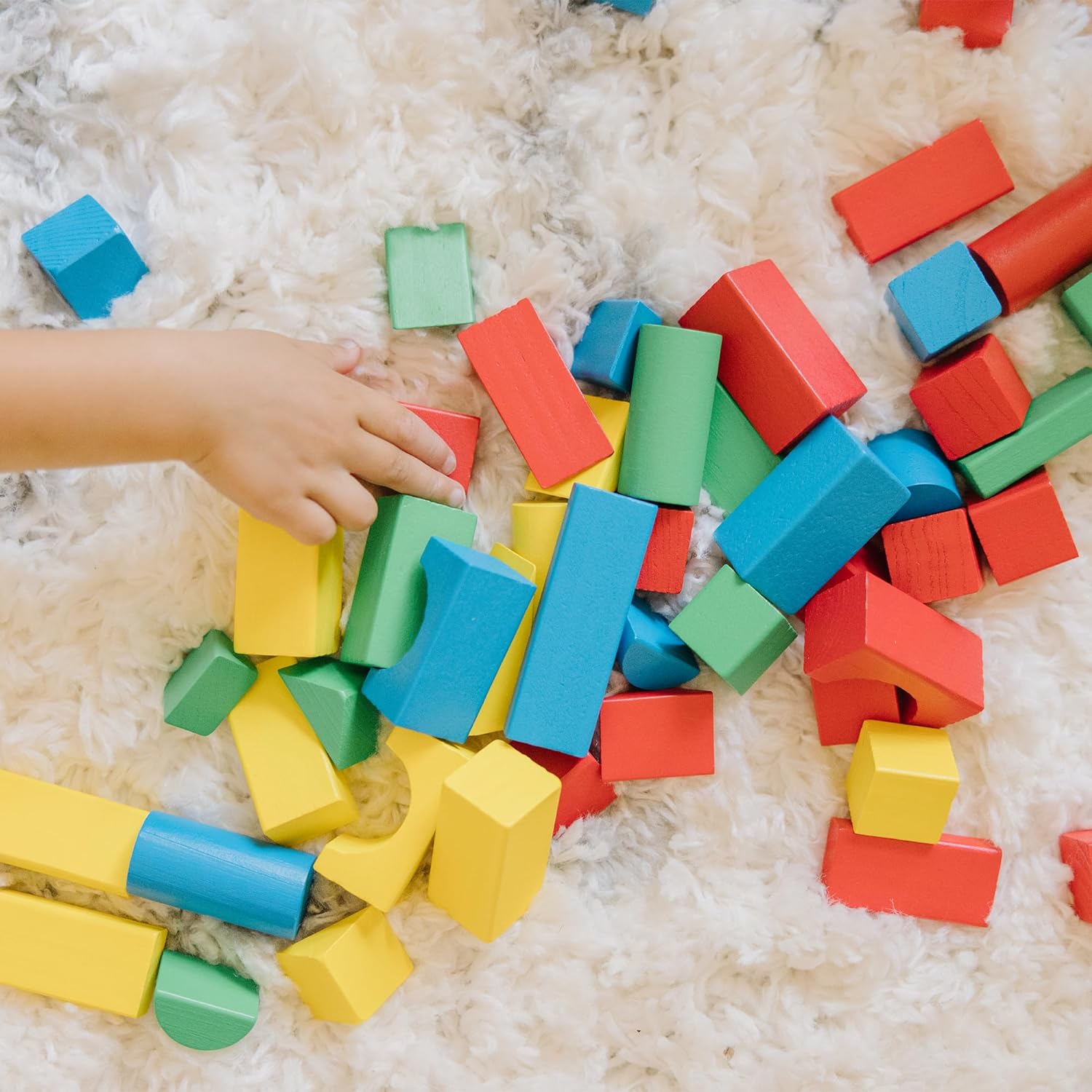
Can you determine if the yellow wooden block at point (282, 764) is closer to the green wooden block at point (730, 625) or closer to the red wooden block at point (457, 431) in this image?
the red wooden block at point (457, 431)

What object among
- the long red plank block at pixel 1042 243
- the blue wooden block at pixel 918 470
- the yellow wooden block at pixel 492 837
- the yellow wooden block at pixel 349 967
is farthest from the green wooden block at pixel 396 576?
the long red plank block at pixel 1042 243

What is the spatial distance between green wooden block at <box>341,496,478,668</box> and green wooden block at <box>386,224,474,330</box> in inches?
6.0

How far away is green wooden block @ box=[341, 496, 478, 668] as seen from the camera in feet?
2.69

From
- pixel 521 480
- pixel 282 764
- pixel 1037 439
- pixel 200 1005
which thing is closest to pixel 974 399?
pixel 1037 439

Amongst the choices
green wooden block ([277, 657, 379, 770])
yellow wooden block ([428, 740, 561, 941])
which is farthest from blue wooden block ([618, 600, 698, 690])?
green wooden block ([277, 657, 379, 770])

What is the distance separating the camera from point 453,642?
80 centimetres

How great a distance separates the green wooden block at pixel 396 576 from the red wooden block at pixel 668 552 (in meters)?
0.15

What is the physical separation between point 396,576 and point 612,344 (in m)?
0.26

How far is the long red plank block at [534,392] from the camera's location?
84 centimetres

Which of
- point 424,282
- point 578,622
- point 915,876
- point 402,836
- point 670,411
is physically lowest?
point 915,876

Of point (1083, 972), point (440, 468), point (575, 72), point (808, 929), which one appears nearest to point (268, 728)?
point (440, 468)

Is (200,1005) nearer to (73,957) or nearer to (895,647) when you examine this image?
(73,957)

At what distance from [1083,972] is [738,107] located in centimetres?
80

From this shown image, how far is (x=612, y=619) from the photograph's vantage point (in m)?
0.84
